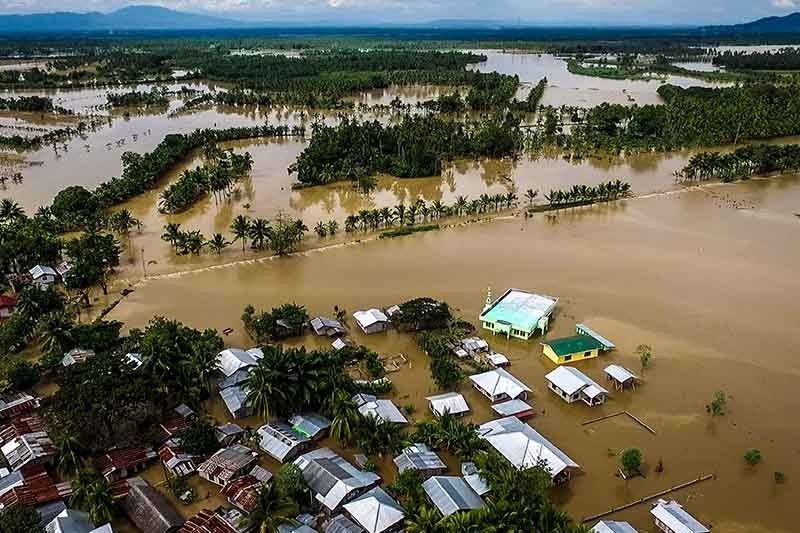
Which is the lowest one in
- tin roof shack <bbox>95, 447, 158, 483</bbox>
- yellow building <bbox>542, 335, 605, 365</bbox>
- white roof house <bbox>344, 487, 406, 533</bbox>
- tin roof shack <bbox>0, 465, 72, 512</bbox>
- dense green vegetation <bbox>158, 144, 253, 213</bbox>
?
tin roof shack <bbox>95, 447, 158, 483</bbox>

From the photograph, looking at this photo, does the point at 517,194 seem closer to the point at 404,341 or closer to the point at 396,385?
the point at 404,341

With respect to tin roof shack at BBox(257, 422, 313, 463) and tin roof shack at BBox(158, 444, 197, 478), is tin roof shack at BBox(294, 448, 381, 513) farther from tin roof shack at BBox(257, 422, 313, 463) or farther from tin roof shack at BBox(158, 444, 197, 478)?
tin roof shack at BBox(158, 444, 197, 478)

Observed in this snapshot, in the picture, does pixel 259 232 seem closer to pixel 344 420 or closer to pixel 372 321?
pixel 372 321

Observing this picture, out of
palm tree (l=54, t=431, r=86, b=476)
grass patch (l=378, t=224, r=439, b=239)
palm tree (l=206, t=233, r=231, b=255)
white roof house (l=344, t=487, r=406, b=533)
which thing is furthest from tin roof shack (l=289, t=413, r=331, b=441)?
Answer: grass patch (l=378, t=224, r=439, b=239)

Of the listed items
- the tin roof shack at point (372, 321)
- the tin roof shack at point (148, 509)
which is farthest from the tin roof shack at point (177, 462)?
the tin roof shack at point (372, 321)

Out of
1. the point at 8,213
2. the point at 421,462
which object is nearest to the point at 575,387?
the point at 421,462

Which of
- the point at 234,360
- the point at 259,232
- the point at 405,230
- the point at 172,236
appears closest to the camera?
the point at 234,360
